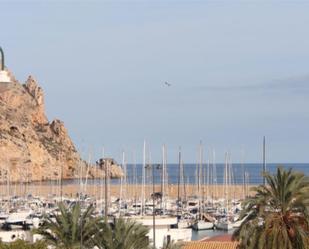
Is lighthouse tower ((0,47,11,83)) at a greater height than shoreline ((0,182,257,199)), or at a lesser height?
lesser

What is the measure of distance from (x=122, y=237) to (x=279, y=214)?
505cm

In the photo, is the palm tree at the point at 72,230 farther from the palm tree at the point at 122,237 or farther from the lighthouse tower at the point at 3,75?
the lighthouse tower at the point at 3,75

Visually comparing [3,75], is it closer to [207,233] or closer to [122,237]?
[122,237]

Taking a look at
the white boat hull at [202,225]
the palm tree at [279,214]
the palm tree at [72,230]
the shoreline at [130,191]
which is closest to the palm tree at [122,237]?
the palm tree at [72,230]

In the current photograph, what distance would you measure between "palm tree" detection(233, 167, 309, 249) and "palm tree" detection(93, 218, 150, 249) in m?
3.18

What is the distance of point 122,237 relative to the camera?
3353cm

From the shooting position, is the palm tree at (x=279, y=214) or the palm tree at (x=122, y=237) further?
the palm tree at (x=122, y=237)

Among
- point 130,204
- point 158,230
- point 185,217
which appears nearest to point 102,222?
point 158,230

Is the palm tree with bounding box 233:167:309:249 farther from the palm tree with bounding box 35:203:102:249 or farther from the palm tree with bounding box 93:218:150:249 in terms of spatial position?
the palm tree with bounding box 35:203:102:249

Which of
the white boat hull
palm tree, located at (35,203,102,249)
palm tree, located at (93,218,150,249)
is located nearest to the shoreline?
the white boat hull

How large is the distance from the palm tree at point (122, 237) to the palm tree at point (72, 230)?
1.36 m

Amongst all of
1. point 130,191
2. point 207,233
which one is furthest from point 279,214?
point 130,191

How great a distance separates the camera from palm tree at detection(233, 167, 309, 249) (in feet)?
105

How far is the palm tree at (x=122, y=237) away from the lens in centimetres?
3344
